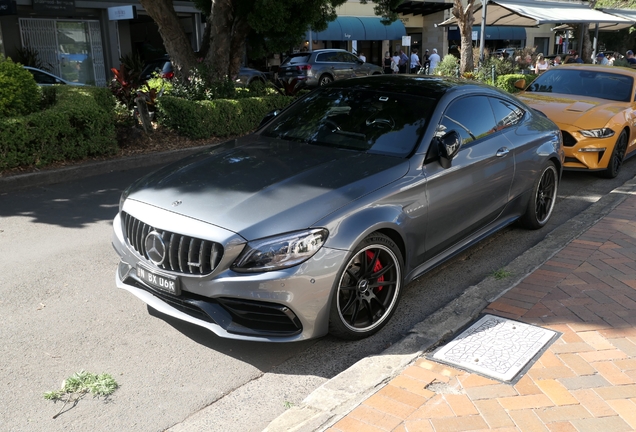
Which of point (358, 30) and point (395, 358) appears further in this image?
point (358, 30)

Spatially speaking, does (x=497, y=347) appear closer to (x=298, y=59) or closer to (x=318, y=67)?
(x=318, y=67)

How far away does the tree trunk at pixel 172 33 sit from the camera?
11469 mm

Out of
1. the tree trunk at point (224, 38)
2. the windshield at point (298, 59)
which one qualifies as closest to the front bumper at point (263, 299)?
the tree trunk at point (224, 38)

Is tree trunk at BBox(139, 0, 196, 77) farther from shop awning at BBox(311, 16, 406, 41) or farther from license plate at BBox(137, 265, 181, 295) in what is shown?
shop awning at BBox(311, 16, 406, 41)

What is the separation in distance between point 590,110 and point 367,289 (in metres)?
6.29

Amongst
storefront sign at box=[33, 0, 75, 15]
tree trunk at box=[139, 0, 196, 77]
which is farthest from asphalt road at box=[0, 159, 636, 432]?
storefront sign at box=[33, 0, 75, 15]

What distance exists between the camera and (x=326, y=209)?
3701mm

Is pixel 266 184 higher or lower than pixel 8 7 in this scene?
lower

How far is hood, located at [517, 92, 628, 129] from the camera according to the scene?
27.7 feet

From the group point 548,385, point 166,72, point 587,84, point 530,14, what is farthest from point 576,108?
point 530,14

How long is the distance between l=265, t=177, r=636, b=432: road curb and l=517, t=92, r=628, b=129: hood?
3.61 m

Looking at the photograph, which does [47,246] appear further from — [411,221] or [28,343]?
[411,221]

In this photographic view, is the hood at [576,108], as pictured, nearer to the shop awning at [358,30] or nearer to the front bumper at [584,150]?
the front bumper at [584,150]

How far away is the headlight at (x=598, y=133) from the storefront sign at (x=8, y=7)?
697 inches
